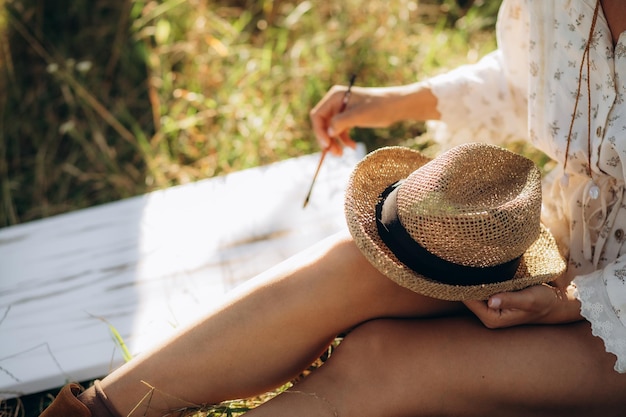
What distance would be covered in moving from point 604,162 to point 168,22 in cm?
197

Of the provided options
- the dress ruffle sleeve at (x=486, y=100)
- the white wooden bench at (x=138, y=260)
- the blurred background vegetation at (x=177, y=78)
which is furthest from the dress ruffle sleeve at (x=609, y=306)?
the blurred background vegetation at (x=177, y=78)

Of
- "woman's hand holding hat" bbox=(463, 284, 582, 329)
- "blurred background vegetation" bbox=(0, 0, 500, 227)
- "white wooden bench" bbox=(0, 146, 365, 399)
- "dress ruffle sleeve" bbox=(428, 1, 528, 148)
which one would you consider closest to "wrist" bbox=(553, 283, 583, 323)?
"woman's hand holding hat" bbox=(463, 284, 582, 329)

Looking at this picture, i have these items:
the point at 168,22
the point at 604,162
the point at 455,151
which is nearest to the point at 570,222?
the point at 604,162

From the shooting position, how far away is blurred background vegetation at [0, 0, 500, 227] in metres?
2.43

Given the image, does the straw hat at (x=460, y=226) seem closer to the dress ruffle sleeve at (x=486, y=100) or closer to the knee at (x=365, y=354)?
the knee at (x=365, y=354)

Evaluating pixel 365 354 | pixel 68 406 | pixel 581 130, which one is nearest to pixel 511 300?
pixel 365 354

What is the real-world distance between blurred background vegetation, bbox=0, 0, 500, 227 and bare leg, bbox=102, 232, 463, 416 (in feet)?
3.76

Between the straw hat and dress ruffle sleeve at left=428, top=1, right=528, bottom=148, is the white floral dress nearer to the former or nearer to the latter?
dress ruffle sleeve at left=428, top=1, right=528, bottom=148

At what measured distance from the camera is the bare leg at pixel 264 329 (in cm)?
121

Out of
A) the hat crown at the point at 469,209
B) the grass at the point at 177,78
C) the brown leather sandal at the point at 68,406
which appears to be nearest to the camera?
the hat crown at the point at 469,209

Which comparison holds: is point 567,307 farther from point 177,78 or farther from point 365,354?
point 177,78

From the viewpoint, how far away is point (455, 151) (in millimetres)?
1153

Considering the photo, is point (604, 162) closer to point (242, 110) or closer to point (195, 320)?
point (195, 320)

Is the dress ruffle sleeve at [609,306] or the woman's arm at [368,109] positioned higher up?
the woman's arm at [368,109]
